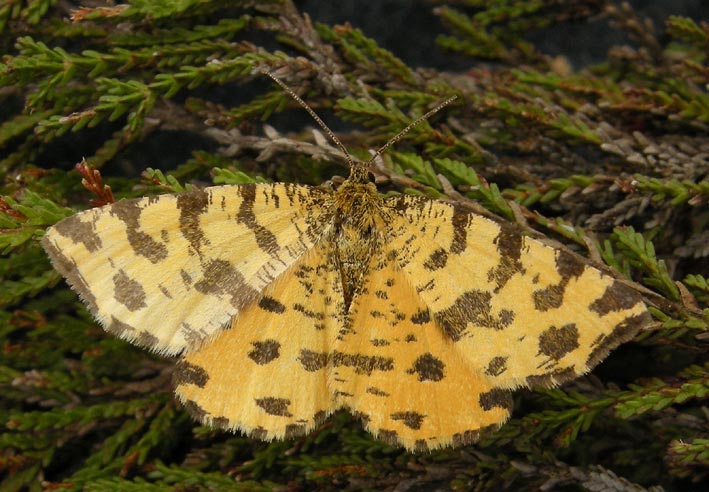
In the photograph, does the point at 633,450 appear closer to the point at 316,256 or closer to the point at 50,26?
the point at 316,256

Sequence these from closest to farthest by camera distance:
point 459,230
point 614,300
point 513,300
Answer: point 614,300
point 513,300
point 459,230

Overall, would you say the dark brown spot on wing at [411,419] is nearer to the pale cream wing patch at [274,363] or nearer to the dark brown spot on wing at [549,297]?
the pale cream wing patch at [274,363]

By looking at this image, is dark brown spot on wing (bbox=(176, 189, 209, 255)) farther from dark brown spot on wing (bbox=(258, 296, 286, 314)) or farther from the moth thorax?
the moth thorax

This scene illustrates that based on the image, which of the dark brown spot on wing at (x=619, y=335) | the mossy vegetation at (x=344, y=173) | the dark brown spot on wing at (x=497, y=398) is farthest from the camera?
the mossy vegetation at (x=344, y=173)

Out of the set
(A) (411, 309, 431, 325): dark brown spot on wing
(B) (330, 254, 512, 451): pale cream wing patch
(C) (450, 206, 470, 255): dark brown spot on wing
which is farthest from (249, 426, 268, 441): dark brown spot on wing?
(C) (450, 206, 470, 255): dark brown spot on wing

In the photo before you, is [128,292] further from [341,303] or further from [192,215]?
[341,303]

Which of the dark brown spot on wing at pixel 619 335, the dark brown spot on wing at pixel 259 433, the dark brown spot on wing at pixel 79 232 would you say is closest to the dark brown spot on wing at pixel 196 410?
the dark brown spot on wing at pixel 259 433

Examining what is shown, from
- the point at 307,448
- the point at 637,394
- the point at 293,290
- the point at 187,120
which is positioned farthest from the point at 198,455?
the point at 637,394

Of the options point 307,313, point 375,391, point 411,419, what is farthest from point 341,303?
point 411,419
